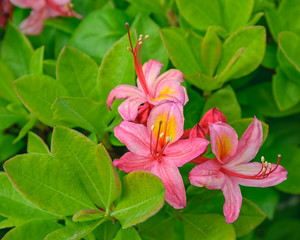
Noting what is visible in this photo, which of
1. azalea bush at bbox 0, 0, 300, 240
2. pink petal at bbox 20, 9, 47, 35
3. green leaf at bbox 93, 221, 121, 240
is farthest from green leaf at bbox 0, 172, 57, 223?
pink petal at bbox 20, 9, 47, 35

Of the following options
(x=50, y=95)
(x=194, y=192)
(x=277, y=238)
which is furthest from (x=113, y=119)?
(x=277, y=238)

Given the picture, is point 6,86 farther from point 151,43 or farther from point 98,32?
point 151,43

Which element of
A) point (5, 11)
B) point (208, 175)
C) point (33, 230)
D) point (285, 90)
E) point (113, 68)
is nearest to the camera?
point (208, 175)

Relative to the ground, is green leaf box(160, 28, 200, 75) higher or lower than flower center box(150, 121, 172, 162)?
higher

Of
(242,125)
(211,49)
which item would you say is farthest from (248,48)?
(242,125)

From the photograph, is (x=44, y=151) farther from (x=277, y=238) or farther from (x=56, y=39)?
(x=277, y=238)

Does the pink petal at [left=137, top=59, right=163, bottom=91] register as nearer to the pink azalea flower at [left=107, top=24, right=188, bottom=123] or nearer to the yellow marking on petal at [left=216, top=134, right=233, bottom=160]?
the pink azalea flower at [left=107, top=24, right=188, bottom=123]
